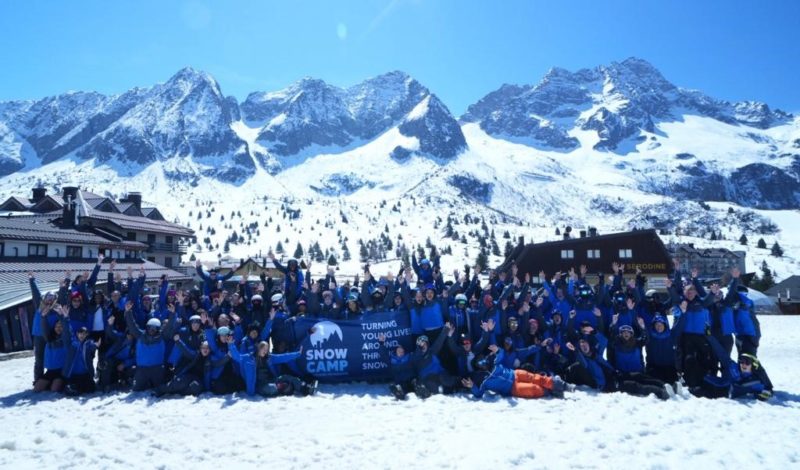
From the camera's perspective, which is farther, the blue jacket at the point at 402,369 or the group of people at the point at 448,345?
the blue jacket at the point at 402,369

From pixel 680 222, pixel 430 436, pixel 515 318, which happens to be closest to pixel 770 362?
pixel 515 318

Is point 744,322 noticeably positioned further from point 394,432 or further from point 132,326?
point 132,326

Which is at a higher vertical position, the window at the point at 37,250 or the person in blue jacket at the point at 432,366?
the window at the point at 37,250

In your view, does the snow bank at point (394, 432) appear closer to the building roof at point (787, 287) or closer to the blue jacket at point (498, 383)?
the blue jacket at point (498, 383)

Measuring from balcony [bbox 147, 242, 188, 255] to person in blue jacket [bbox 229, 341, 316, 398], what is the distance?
1616 inches

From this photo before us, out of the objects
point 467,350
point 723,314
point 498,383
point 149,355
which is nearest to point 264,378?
point 149,355

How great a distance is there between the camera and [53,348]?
31.7 ft

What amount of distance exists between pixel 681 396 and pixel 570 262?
127 feet

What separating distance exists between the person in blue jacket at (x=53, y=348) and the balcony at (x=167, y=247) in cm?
3893

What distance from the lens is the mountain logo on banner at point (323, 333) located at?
10.3 metres

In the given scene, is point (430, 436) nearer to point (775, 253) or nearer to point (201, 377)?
point (201, 377)

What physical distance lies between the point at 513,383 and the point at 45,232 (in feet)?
100

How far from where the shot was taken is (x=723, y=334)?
9703mm

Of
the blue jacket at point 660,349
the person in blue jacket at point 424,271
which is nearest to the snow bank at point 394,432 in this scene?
the blue jacket at point 660,349
